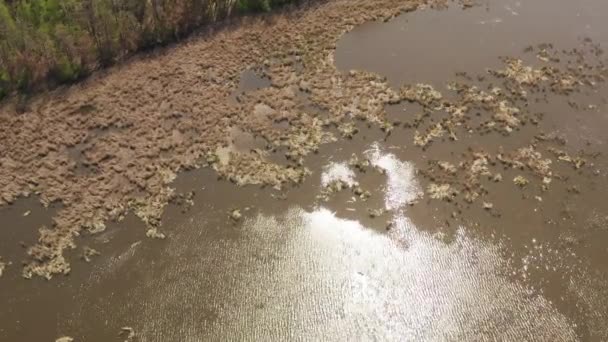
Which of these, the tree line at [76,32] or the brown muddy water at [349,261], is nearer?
the brown muddy water at [349,261]

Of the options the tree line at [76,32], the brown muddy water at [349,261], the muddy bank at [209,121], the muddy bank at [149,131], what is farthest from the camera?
the tree line at [76,32]

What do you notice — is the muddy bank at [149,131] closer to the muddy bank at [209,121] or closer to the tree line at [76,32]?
the muddy bank at [209,121]

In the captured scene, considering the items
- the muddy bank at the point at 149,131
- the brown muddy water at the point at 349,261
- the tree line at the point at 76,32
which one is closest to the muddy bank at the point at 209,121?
the muddy bank at the point at 149,131

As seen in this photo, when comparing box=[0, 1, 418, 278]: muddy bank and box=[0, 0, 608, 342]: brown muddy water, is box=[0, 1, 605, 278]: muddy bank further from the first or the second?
box=[0, 0, 608, 342]: brown muddy water

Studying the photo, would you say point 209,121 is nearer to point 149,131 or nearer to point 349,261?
point 149,131

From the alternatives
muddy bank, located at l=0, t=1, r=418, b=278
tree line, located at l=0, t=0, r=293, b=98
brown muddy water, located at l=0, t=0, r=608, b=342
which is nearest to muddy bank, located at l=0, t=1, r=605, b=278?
muddy bank, located at l=0, t=1, r=418, b=278

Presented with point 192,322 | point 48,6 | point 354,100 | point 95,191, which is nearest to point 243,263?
point 192,322

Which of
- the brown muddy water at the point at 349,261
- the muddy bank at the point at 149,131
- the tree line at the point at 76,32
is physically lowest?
the brown muddy water at the point at 349,261

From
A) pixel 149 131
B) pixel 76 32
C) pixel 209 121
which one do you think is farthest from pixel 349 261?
pixel 76 32
